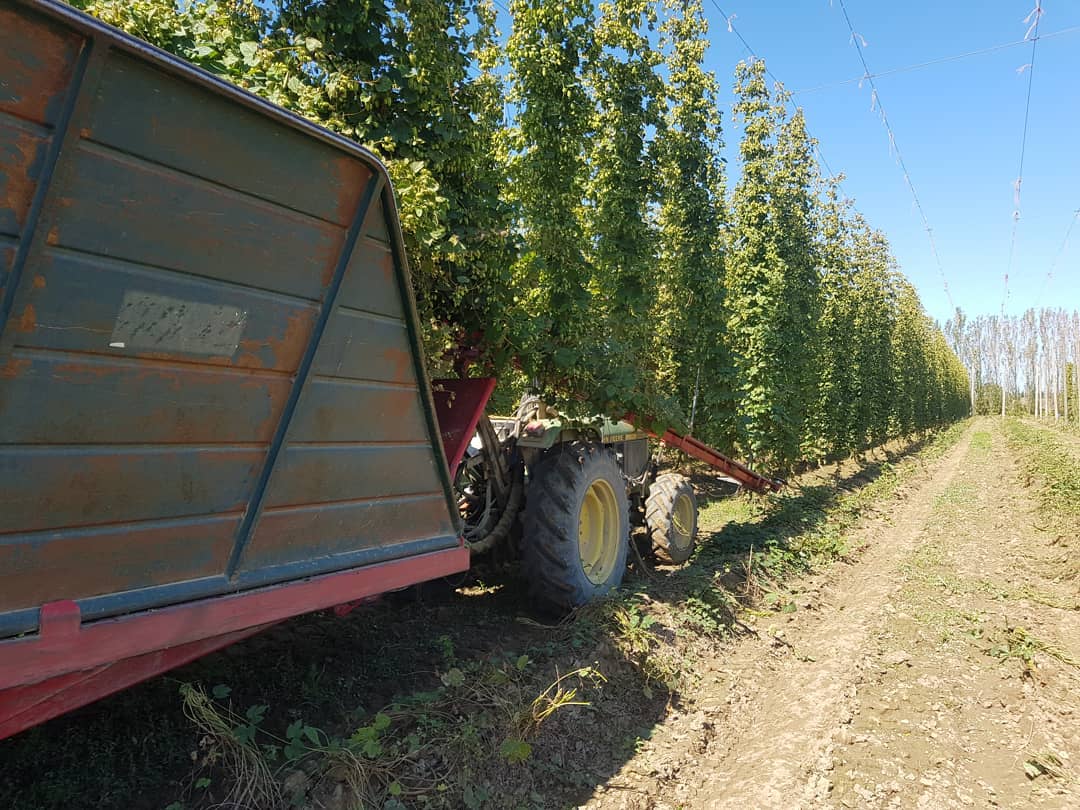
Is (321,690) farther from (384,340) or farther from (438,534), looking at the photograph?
(384,340)

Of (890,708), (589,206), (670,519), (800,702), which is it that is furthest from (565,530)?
(589,206)

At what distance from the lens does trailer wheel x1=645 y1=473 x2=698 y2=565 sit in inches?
283

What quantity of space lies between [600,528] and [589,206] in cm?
542

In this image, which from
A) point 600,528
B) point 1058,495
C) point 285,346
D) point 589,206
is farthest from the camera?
point 1058,495

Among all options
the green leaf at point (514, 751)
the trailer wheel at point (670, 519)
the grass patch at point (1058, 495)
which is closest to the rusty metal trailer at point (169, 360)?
the green leaf at point (514, 751)

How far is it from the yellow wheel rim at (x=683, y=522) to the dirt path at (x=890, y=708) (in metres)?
1.35

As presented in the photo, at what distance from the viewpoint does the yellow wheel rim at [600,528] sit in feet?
19.0

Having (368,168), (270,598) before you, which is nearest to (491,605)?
(270,598)

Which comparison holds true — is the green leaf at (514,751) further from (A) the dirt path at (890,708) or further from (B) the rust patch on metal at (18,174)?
(B) the rust patch on metal at (18,174)

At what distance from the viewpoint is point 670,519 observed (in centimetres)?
Result: 721

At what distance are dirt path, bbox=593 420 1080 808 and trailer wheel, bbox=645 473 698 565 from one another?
1.36m

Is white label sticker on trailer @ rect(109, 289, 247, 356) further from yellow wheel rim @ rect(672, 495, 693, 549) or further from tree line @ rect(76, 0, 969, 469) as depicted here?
yellow wheel rim @ rect(672, 495, 693, 549)

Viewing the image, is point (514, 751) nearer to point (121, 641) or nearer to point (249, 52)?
point (121, 641)

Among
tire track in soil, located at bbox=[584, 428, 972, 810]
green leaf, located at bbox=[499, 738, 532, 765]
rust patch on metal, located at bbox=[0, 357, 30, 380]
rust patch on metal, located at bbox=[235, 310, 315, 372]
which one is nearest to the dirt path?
tire track in soil, located at bbox=[584, 428, 972, 810]
